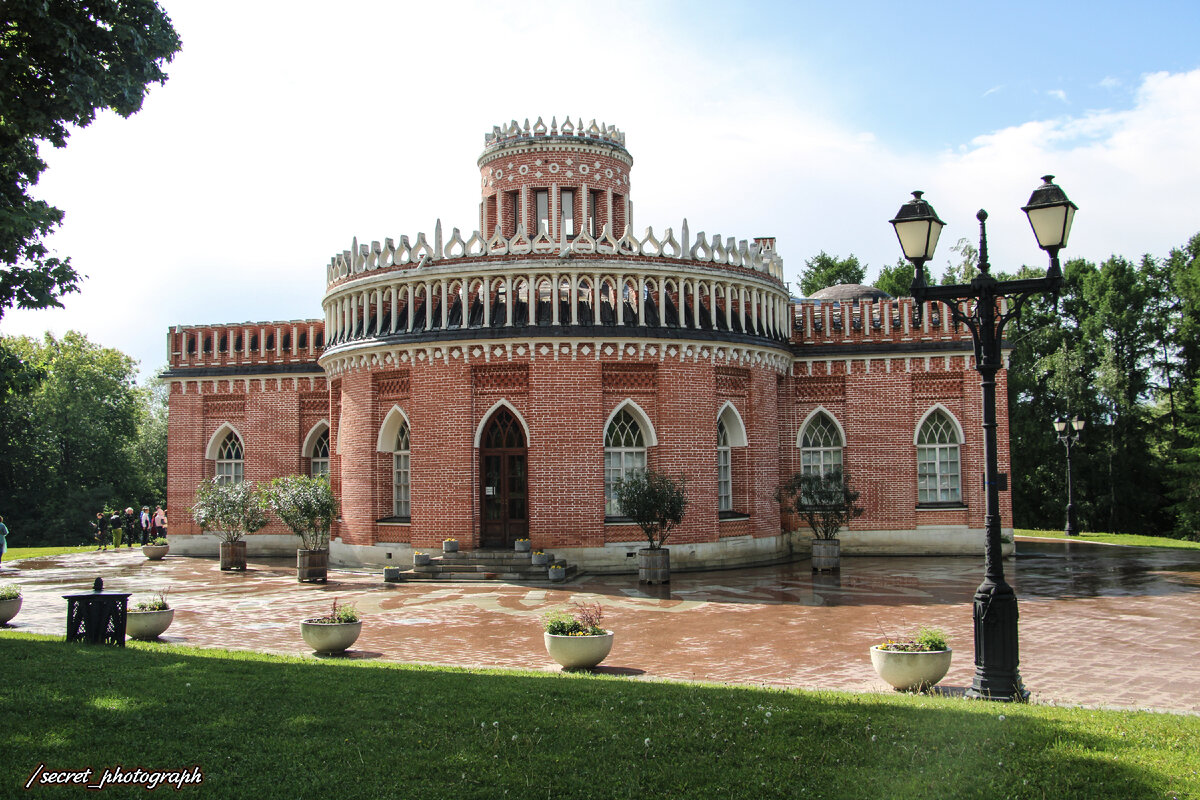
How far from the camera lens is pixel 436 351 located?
72.8 feet

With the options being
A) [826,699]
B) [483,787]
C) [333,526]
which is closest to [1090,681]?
[826,699]

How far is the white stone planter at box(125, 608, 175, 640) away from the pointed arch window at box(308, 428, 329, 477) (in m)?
15.8

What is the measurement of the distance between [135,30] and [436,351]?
11.0m

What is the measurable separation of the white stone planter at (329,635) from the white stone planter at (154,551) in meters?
18.3

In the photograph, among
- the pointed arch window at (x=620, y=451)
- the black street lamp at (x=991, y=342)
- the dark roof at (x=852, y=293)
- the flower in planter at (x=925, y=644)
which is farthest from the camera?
the dark roof at (x=852, y=293)

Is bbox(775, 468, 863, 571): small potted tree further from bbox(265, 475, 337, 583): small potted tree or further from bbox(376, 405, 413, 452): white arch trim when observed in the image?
bbox(265, 475, 337, 583): small potted tree

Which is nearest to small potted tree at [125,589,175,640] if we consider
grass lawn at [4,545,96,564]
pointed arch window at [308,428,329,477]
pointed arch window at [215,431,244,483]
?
pointed arch window at [308,428,329,477]

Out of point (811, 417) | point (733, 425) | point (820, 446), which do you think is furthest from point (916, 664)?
point (820, 446)

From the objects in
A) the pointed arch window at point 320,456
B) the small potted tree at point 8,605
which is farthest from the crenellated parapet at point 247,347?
the small potted tree at point 8,605

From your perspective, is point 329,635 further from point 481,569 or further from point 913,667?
point 481,569

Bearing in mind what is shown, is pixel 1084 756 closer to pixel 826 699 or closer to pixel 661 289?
pixel 826 699

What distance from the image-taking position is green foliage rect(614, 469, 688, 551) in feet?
65.9

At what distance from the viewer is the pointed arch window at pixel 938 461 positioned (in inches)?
1027

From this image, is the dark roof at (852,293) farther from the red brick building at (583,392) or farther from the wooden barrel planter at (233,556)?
the wooden barrel planter at (233,556)
